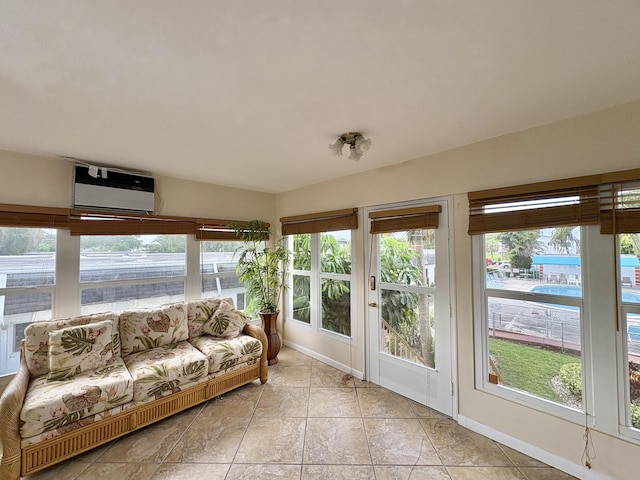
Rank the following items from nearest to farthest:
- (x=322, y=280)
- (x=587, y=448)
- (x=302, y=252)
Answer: (x=587, y=448)
(x=322, y=280)
(x=302, y=252)

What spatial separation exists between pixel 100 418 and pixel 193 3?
2710mm

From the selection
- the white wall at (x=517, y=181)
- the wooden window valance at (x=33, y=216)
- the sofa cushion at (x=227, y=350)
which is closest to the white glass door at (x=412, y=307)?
the white wall at (x=517, y=181)

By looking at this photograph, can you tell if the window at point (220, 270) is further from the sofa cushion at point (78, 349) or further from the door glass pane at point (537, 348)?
the door glass pane at point (537, 348)

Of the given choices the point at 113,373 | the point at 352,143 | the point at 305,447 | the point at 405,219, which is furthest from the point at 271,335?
the point at 352,143

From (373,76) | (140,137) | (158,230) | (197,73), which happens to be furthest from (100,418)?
(373,76)

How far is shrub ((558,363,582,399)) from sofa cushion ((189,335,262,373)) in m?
2.66

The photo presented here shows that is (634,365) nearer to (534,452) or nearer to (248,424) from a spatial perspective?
(534,452)

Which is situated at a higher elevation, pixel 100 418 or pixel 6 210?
pixel 6 210

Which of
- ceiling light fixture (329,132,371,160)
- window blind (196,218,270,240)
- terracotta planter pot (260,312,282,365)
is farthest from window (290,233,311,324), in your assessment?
ceiling light fixture (329,132,371,160)

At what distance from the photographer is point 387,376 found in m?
2.86

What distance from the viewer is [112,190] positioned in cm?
→ 281

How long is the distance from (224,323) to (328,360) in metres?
1.43

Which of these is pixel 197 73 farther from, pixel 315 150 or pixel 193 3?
pixel 315 150

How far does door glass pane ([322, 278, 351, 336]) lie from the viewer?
3.30 meters
